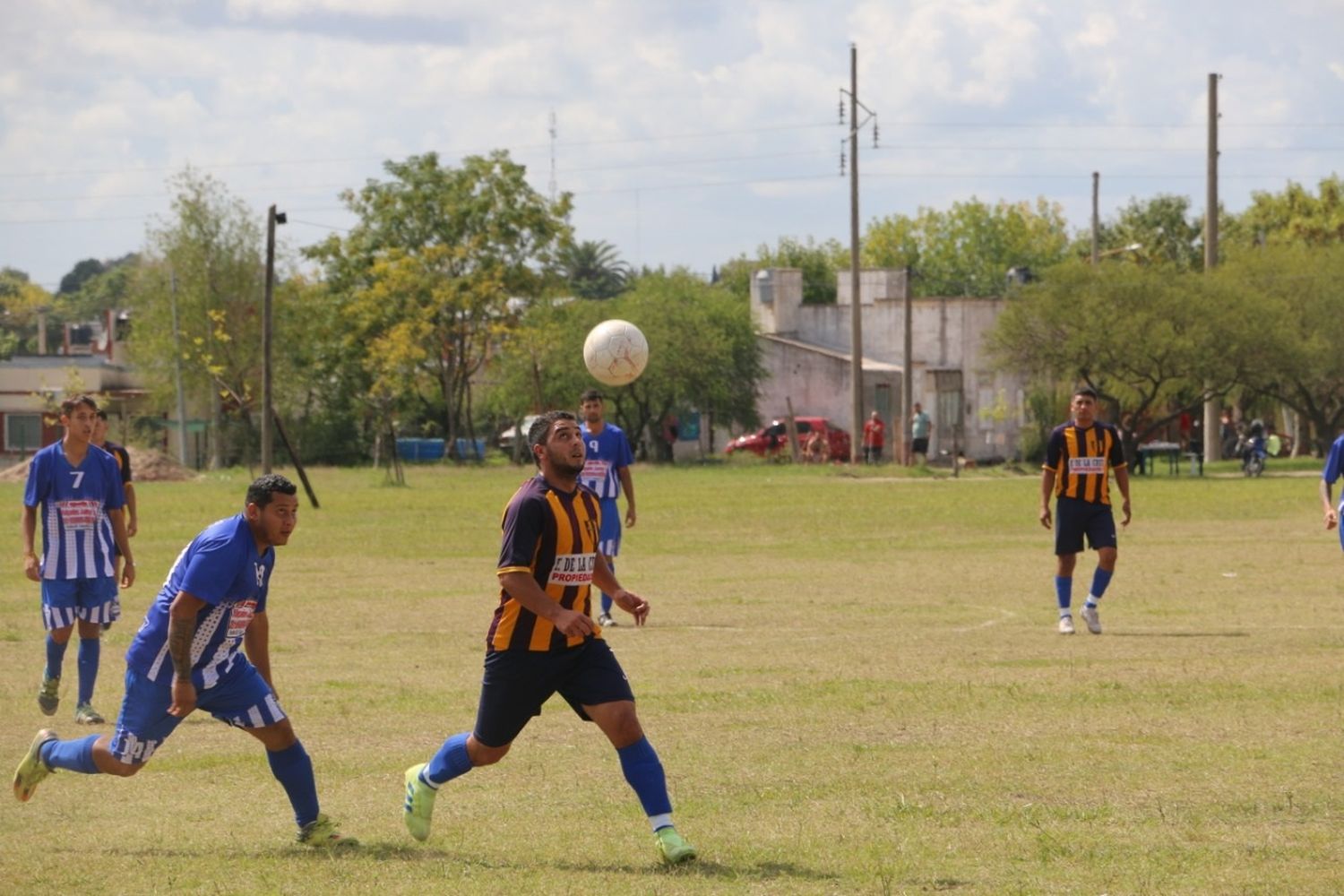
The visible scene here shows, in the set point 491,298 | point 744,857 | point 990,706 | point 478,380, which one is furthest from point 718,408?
point 744,857

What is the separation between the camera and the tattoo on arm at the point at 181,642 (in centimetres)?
783

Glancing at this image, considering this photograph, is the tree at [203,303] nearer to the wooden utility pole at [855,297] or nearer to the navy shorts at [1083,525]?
the wooden utility pole at [855,297]

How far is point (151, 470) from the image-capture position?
5388 centimetres

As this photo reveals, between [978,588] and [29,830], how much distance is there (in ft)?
44.3

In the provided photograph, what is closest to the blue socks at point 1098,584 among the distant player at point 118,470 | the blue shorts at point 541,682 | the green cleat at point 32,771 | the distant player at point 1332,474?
the distant player at point 1332,474

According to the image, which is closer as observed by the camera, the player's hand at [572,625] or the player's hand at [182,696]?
the player's hand at [572,625]

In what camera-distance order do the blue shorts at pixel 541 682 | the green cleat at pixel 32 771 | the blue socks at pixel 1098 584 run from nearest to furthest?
1. the blue shorts at pixel 541 682
2. the green cleat at pixel 32 771
3. the blue socks at pixel 1098 584

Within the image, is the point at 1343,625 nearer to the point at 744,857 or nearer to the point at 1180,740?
the point at 1180,740

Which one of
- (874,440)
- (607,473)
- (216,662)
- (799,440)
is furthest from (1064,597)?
(799,440)

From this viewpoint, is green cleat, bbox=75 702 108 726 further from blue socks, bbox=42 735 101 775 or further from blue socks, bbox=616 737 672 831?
blue socks, bbox=616 737 672 831

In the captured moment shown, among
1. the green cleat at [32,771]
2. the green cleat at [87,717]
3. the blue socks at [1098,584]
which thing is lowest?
the green cleat at [87,717]

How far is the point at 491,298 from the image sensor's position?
2608 inches

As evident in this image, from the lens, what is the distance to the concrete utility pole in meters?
56.4

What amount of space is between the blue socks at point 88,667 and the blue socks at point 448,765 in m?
4.43
